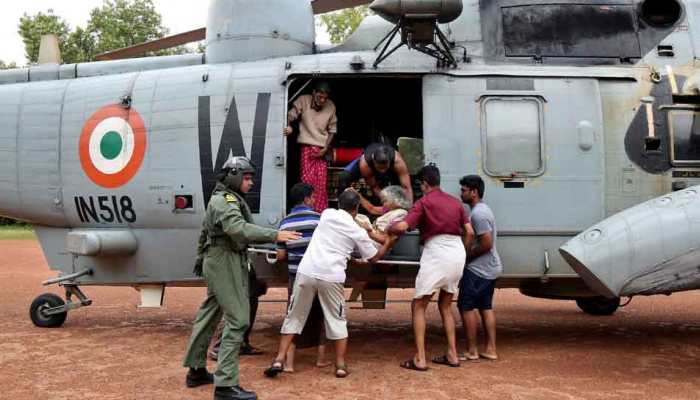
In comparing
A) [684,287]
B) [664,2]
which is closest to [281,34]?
[664,2]

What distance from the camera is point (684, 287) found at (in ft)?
19.2

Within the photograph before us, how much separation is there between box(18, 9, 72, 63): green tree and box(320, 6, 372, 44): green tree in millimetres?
17870

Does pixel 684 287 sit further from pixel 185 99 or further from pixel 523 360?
pixel 185 99

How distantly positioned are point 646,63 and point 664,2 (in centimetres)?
80

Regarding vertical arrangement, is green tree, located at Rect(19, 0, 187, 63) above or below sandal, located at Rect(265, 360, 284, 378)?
above

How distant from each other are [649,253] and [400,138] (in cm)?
280

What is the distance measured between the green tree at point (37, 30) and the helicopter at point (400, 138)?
39179 millimetres

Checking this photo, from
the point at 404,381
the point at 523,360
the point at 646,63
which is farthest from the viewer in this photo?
the point at 646,63

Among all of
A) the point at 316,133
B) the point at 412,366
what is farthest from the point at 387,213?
the point at 412,366

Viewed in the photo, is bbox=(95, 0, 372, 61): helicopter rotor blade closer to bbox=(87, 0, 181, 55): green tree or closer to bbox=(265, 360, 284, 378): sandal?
bbox=(265, 360, 284, 378): sandal

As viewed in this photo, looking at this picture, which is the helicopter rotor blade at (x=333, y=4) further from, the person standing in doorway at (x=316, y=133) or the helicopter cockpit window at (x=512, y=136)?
the helicopter cockpit window at (x=512, y=136)

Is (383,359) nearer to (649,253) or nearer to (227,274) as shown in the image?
(227,274)

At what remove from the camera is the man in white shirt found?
5660 mm

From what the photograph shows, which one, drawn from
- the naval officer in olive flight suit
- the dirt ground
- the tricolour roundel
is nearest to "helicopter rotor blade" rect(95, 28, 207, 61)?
the tricolour roundel
